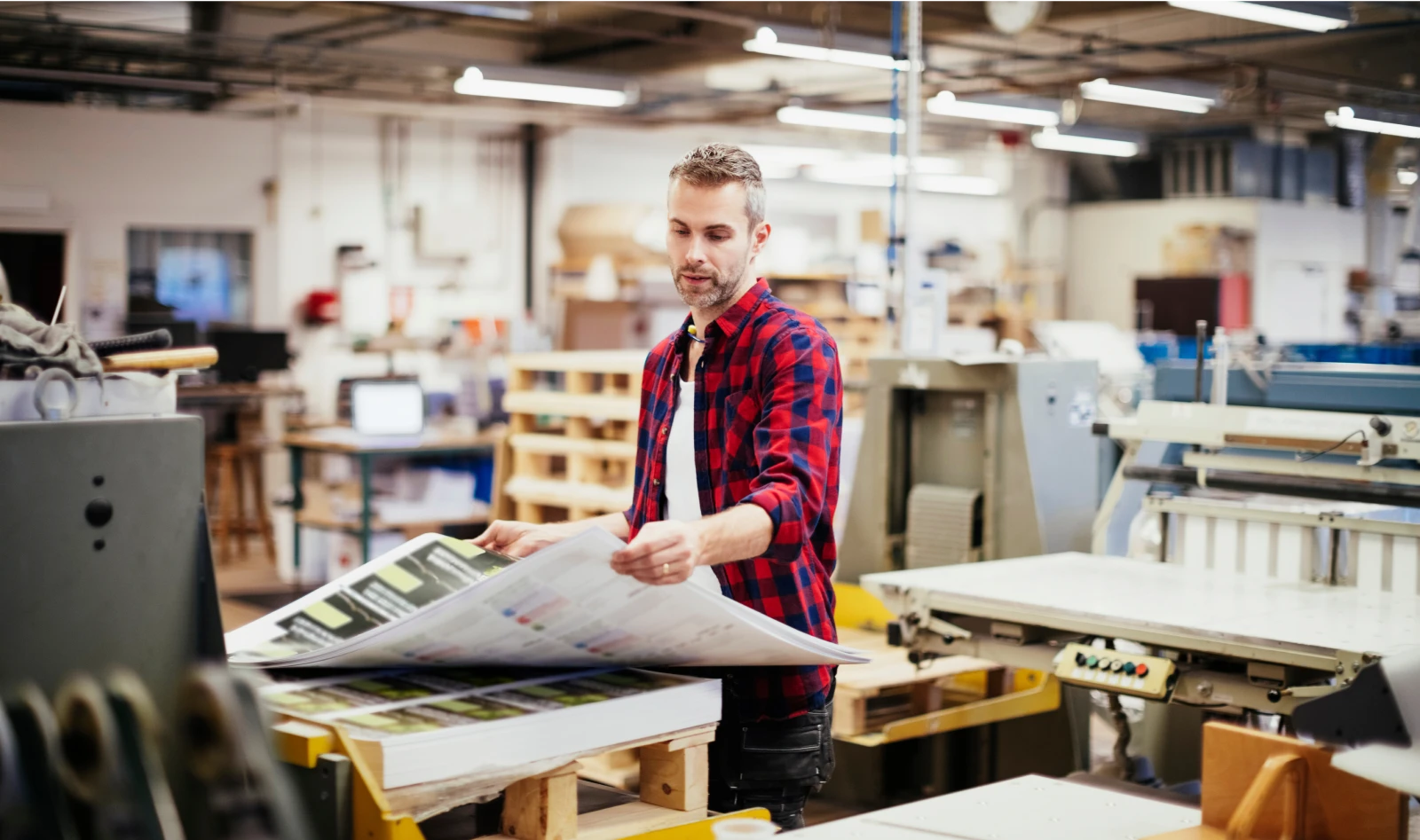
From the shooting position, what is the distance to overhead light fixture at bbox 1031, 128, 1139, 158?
451 inches

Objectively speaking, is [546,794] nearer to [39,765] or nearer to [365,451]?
[39,765]

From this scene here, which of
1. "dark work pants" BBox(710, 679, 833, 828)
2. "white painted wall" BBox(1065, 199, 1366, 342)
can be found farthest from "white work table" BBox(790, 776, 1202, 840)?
"white painted wall" BBox(1065, 199, 1366, 342)

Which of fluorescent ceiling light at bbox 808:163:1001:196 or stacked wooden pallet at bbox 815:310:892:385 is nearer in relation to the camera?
stacked wooden pallet at bbox 815:310:892:385

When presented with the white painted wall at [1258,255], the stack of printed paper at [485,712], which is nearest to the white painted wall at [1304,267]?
the white painted wall at [1258,255]

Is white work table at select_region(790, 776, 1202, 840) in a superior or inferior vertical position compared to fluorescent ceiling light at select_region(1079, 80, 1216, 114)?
inferior

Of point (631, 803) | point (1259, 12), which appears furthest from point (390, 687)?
point (1259, 12)

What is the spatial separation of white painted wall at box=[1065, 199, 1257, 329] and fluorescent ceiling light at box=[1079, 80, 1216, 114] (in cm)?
449

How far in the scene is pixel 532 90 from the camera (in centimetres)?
929

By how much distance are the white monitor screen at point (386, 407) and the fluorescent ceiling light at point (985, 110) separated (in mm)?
3961

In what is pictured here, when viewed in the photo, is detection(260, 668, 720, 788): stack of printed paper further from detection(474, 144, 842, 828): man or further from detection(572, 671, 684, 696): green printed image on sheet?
detection(474, 144, 842, 828): man

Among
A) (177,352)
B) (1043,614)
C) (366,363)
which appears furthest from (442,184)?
(177,352)

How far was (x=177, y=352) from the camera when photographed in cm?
158

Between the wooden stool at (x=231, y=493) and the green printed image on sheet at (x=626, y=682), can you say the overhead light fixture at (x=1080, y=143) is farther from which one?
the green printed image on sheet at (x=626, y=682)

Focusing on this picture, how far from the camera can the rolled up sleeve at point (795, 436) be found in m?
1.65
